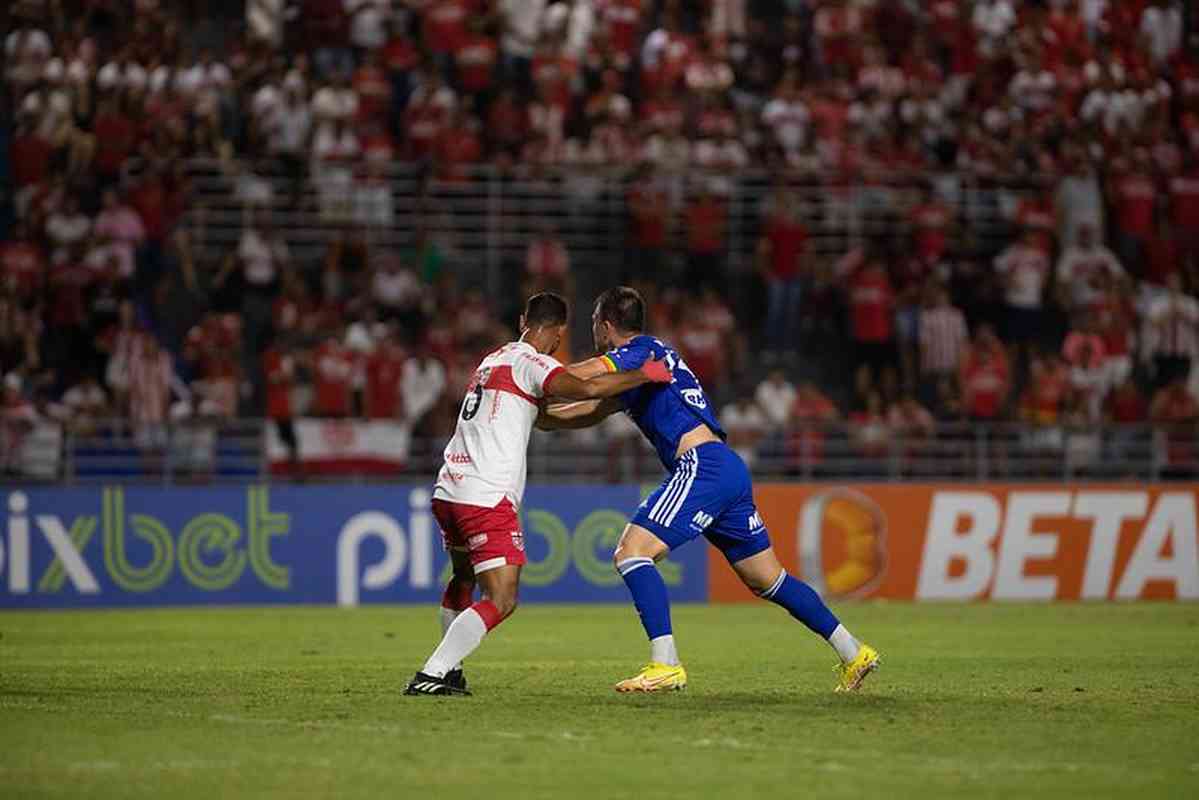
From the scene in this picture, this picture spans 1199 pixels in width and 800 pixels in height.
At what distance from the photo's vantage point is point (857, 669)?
12.5m

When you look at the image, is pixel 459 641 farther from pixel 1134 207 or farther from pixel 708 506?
pixel 1134 207

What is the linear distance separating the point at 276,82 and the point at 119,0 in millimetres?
2723

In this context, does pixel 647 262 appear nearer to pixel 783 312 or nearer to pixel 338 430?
pixel 783 312

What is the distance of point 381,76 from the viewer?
28.8 meters

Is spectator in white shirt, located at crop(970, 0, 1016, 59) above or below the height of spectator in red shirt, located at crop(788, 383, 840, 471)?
above

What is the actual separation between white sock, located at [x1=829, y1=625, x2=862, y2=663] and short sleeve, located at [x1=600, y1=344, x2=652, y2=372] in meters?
2.00

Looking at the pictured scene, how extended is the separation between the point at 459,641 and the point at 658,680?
4.08 feet

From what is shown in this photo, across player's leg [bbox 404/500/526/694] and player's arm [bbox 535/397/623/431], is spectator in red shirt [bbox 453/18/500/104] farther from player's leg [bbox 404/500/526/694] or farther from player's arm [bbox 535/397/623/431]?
player's leg [bbox 404/500/526/694]

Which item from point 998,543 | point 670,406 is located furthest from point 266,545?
point 670,406

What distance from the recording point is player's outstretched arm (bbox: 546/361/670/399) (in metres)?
12.1

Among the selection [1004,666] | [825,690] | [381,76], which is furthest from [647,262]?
[825,690]

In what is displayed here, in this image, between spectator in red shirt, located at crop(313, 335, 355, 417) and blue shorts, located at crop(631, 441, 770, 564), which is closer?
blue shorts, located at crop(631, 441, 770, 564)

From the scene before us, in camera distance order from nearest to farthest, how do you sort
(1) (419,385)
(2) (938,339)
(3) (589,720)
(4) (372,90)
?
1. (3) (589,720)
2. (1) (419,385)
3. (2) (938,339)
4. (4) (372,90)

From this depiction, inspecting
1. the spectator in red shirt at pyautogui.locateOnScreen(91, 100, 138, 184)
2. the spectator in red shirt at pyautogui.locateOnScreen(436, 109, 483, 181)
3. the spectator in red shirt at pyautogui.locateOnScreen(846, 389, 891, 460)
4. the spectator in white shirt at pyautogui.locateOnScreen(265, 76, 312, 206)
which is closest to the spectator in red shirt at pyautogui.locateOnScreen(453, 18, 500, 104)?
the spectator in red shirt at pyautogui.locateOnScreen(436, 109, 483, 181)
